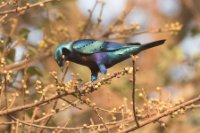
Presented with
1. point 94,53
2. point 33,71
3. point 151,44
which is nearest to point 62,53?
point 94,53

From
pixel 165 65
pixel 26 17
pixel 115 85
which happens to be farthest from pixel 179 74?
pixel 26 17

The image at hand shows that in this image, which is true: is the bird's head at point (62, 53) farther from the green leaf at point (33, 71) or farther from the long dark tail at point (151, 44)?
the green leaf at point (33, 71)

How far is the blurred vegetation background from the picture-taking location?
3.64 metres

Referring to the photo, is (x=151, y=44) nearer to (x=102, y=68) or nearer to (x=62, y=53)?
(x=102, y=68)

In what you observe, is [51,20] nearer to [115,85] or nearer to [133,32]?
[133,32]

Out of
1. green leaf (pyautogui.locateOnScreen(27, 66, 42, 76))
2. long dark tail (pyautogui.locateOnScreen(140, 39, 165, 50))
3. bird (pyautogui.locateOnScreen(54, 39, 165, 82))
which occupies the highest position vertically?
green leaf (pyautogui.locateOnScreen(27, 66, 42, 76))

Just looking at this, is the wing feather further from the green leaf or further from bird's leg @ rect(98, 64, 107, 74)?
the green leaf

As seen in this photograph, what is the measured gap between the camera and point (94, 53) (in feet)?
9.35

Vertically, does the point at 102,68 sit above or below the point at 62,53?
below

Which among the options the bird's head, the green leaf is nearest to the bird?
the bird's head

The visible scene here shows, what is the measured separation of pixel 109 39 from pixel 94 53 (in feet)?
3.70

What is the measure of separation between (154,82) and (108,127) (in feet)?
11.0

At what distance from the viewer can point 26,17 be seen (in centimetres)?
518

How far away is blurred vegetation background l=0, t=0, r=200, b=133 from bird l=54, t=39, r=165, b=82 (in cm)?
11
